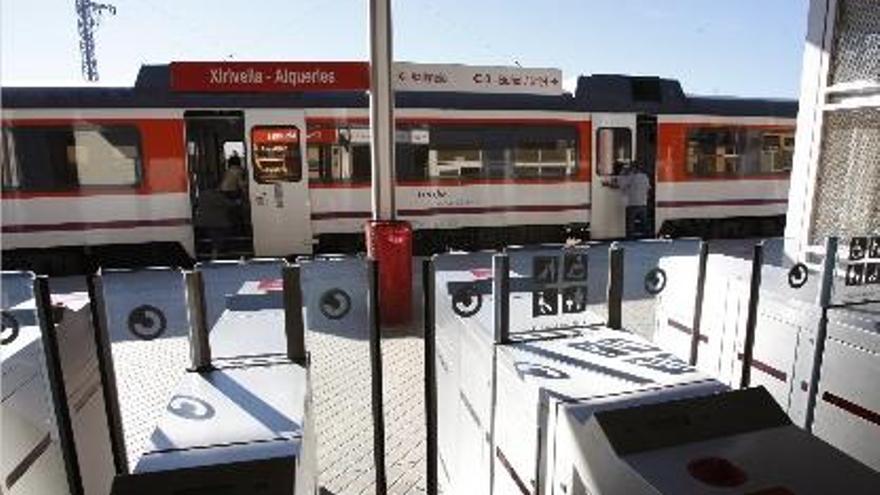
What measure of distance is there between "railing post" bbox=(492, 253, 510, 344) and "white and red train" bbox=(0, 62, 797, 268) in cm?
666

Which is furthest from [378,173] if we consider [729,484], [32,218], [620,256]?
[32,218]

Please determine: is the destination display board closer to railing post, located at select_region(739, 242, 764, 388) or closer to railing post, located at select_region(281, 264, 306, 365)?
railing post, located at select_region(739, 242, 764, 388)

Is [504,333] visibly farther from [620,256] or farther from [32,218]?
[32,218]

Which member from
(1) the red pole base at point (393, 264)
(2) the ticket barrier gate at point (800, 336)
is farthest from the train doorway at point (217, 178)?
(2) the ticket barrier gate at point (800, 336)

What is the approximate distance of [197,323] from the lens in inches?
104

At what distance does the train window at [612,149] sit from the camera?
11625 millimetres

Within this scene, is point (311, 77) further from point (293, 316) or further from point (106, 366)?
point (293, 316)

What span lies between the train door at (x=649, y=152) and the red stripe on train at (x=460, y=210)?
1459mm

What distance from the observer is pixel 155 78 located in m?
9.51

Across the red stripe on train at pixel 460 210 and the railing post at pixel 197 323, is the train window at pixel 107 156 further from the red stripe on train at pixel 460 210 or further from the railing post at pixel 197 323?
the railing post at pixel 197 323

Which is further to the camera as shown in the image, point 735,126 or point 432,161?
point 735,126

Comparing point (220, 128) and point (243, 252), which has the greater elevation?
point (220, 128)

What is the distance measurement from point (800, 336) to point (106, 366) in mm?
3789

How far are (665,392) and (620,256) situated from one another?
134cm
